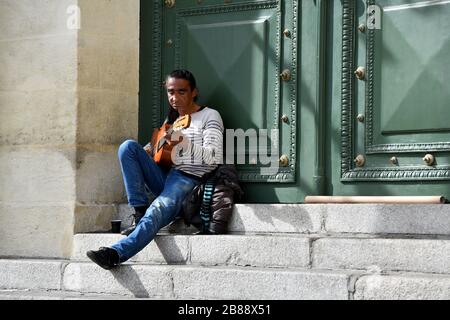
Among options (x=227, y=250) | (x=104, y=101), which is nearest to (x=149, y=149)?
(x=104, y=101)

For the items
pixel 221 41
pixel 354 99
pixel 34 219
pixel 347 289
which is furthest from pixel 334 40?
pixel 34 219

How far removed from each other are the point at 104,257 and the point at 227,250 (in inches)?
31.1

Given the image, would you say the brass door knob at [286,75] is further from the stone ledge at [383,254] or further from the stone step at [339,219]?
the stone ledge at [383,254]

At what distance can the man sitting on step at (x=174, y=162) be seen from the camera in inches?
254

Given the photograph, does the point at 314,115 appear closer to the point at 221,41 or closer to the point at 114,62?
the point at 221,41

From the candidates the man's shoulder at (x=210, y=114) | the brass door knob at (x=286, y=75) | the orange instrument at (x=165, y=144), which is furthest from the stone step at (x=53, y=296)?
the brass door knob at (x=286, y=75)

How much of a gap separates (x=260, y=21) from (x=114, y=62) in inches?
46.2

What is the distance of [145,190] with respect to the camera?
6734 mm

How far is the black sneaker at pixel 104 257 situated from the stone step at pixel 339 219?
26.3 inches

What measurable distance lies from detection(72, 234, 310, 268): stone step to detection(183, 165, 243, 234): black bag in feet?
0.80

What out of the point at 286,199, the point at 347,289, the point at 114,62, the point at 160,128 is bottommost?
the point at 347,289

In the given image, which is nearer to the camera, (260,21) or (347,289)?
(347,289)

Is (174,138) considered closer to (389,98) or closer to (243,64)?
(243,64)

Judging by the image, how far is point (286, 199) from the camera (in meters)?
6.74
